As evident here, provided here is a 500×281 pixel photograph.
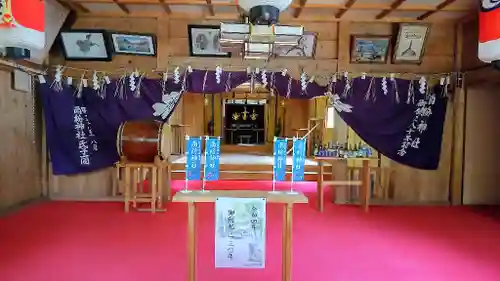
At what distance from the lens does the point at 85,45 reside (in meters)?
5.40

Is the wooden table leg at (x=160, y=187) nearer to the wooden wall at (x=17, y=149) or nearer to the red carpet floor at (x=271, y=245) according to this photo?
the red carpet floor at (x=271, y=245)

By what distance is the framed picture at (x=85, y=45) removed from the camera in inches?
210

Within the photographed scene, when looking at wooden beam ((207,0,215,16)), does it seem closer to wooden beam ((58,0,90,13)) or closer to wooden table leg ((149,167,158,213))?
wooden beam ((58,0,90,13))

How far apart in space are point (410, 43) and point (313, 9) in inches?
58.5

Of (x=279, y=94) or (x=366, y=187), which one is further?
(x=279, y=94)

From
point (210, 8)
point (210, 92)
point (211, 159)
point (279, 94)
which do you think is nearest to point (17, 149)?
point (210, 92)

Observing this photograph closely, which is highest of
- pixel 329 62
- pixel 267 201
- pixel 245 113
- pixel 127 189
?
pixel 329 62

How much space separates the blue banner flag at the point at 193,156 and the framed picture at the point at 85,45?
359 centimetres

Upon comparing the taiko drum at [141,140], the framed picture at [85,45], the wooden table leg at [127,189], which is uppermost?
the framed picture at [85,45]

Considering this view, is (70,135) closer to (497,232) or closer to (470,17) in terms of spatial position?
(497,232)

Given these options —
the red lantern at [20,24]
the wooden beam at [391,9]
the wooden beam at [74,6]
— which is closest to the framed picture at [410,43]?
the wooden beam at [391,9]

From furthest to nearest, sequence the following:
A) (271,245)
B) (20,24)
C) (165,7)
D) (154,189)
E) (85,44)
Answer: (85,44), (165,7), (154,189), (271,245), (20,24)

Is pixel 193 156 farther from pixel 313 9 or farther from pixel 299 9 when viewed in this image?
pixel 313 9

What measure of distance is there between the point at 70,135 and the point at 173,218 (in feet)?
6.77
